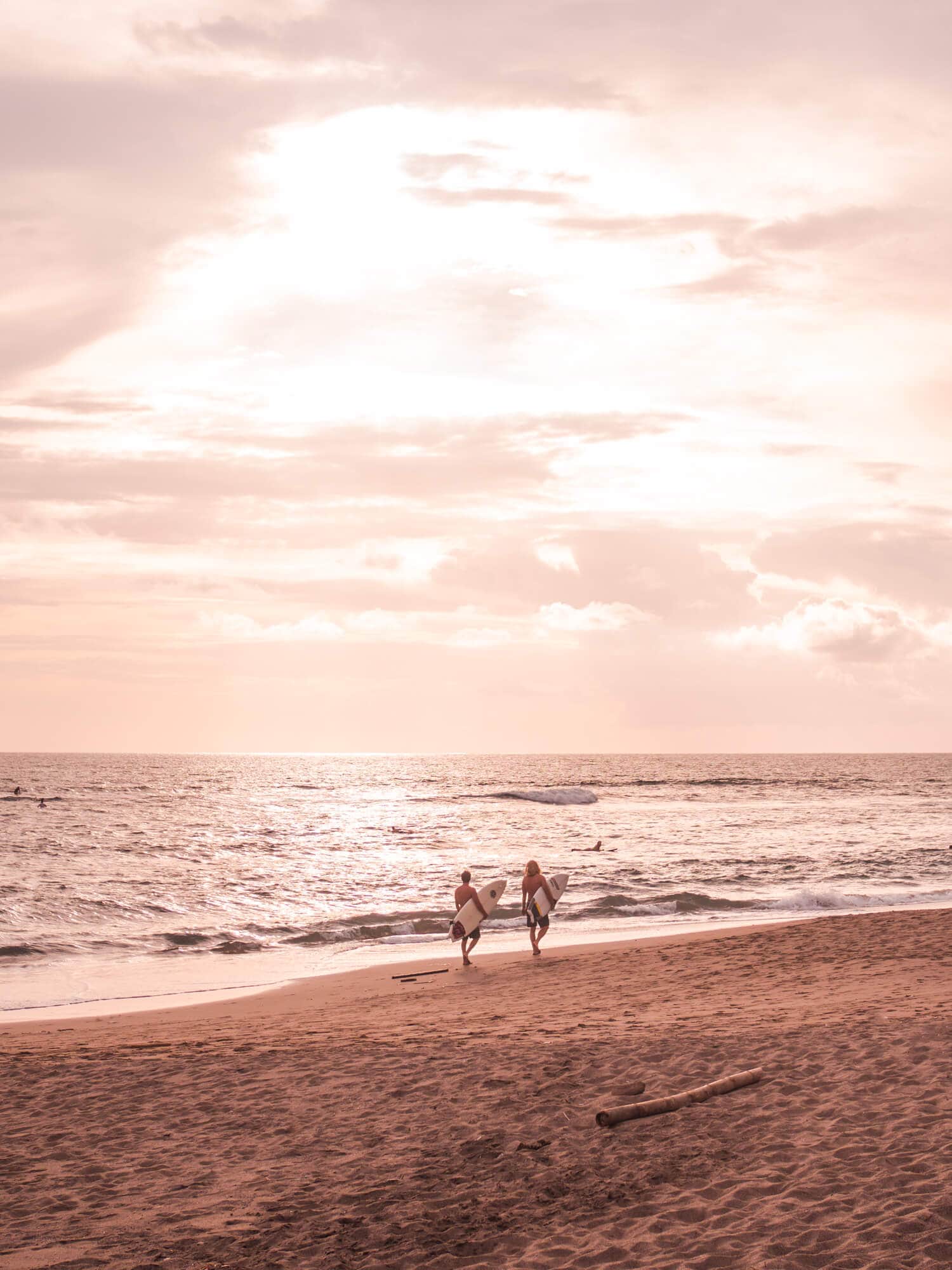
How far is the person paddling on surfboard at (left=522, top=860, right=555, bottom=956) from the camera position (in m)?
17.6

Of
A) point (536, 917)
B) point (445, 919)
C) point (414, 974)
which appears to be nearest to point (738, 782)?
point (445, 919)

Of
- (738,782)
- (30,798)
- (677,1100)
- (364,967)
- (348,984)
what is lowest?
(738,782)

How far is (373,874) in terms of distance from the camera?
32562mm

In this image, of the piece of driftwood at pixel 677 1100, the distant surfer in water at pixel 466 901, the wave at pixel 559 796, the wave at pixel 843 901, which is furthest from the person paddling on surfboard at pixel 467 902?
the wave at pixel 559 796

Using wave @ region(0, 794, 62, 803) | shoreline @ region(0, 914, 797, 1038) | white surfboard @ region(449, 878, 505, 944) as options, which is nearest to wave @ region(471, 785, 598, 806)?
wave @ region(0, 794, 62, 803)

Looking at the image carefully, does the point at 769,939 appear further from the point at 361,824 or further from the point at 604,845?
the point at 361,824

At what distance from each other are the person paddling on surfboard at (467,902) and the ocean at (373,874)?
1.48 metres

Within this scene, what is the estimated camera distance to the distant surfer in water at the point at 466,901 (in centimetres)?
1716

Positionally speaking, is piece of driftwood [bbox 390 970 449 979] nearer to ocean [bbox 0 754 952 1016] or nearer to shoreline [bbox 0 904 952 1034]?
shoreline [bbox 0 904 952 1034]

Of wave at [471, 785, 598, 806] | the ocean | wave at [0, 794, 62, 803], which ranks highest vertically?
the ocean

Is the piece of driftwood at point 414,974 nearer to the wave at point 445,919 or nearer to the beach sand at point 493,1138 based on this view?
the beach sand at point 493,1138

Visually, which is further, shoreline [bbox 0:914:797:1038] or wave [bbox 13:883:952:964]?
wave [bbox 13:883:952:964]

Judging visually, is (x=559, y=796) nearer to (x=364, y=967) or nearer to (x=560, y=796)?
(x=560, y=796)

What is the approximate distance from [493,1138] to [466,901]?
993 cm
